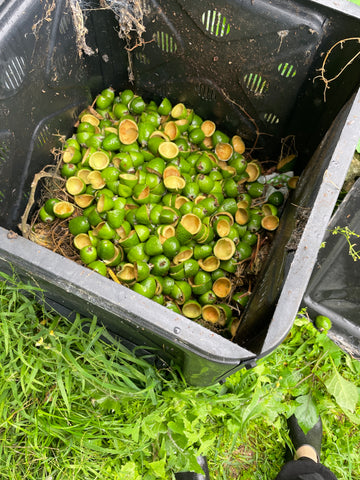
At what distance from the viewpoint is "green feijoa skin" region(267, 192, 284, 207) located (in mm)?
2473

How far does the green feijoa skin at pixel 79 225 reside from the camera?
88.3 inches


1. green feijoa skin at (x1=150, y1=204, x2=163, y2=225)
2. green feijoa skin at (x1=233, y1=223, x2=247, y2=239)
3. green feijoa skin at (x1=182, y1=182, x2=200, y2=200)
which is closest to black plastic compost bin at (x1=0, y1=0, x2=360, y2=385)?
green feijoa skin at (x1=233, y1=223, x2=247, y2=239)

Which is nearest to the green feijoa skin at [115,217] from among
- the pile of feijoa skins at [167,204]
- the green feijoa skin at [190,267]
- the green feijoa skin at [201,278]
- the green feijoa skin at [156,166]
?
the pile of feijoa skins at [167,204]

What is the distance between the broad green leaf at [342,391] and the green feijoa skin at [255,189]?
50.8 inches

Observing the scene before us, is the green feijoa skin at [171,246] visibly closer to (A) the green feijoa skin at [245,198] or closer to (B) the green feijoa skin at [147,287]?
(B) the green feijoa skin at [147,287]

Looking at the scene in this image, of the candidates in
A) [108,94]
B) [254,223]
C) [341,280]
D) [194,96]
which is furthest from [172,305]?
[108,94]

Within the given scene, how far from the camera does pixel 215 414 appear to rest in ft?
7.24

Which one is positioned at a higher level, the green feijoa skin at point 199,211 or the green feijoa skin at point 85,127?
the green feijoa skin at point 85,127

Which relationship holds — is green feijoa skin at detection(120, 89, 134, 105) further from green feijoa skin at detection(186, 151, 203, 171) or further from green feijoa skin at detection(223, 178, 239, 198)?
green feijoa skin at detection(223, 178, 239, 198)

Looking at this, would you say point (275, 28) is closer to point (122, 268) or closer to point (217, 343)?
point (122, 268)

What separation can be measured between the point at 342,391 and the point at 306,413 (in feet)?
0.91

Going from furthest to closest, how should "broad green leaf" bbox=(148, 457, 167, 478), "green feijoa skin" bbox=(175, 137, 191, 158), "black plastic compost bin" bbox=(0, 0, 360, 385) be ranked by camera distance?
"green feijoa skin" bbox=(175, 137, 191, 158) → "broad green leaf" bbox=(148, 457, 167, 478) → "black plastic compost bin" bbox=(0, 0, 360, 385)

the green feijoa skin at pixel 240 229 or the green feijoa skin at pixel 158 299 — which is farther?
the green feijoa skin at pixel 240 229

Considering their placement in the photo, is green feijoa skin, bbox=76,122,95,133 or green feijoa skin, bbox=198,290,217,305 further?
green feijoa skin, bbox=76,122,95,133
